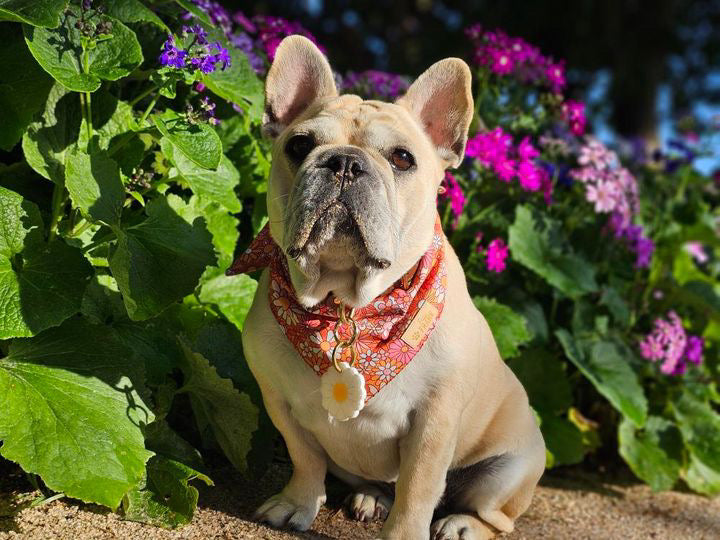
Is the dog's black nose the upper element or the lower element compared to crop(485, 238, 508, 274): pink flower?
lower

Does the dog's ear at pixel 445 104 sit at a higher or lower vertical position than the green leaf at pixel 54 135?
higher

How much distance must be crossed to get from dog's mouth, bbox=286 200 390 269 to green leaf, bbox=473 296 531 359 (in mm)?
1297

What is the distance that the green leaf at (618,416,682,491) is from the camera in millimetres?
3973

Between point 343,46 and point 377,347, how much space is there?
12627mm

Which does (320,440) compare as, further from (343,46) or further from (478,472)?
(343,46)

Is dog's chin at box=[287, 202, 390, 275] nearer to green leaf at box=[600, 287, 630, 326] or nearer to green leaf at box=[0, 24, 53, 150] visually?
green leaf at box=[0, 24, 53, 150]

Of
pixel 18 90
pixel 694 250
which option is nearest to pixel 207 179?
pixel 18 90

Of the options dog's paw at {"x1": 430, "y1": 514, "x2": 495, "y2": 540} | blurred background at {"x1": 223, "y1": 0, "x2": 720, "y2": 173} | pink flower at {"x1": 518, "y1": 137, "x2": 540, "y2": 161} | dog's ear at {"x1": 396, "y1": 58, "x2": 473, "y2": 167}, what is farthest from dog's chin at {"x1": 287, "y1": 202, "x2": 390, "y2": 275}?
blurred background at {"x1": 223, "y1": 0, "x2": 720, "y2": 173}

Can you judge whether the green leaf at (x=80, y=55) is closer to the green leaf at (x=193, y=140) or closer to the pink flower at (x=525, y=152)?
the green leaf at (x=193, y=140)

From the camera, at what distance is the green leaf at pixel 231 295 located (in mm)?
3270

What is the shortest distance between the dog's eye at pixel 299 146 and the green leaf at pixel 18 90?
815mm

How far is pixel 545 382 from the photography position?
13.0ft

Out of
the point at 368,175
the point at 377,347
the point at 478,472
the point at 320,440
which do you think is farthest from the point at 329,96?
the point at 478,472

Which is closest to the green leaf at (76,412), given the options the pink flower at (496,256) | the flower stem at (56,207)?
the flower stem at (56,207)
